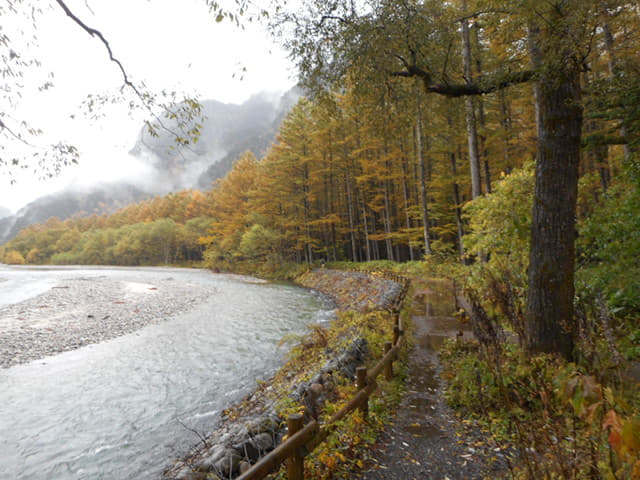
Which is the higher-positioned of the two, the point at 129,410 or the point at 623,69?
A: the point at 623,69

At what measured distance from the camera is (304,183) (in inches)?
1072

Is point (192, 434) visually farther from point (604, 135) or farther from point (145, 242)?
point (145, 242)

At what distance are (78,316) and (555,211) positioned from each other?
1740cm

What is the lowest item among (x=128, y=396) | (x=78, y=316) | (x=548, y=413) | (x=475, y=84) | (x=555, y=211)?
(x=128, y=396)

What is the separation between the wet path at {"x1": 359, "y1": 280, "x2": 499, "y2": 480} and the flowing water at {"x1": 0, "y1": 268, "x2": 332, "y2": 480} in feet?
10.8

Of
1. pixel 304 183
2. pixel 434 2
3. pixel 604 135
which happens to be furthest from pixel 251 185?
pixel 604 135

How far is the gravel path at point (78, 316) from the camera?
10008 millimetres

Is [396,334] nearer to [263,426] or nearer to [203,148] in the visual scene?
[263,426]

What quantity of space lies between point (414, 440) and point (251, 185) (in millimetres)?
32998

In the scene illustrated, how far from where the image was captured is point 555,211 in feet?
13.8

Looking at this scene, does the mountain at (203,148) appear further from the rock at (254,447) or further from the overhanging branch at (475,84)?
the rock at (254,447)

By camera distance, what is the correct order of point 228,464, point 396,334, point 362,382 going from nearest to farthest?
1. point 228,464
2. point 362,382
3. point 396,334

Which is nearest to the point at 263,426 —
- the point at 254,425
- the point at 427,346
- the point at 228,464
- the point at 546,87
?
the point at 254,425

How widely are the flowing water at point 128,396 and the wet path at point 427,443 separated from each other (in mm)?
3299
